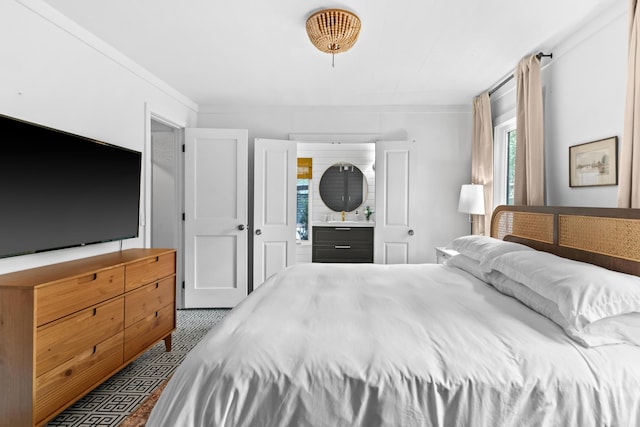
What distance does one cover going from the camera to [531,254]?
1910 millimetres

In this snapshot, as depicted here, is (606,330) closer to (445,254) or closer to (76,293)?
(445,254)

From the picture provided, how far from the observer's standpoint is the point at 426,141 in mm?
4301

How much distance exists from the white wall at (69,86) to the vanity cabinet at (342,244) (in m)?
2.70

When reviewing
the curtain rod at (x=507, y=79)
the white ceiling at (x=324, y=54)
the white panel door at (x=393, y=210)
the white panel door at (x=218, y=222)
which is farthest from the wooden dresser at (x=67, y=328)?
the curtain rod at (x=507, y=79)

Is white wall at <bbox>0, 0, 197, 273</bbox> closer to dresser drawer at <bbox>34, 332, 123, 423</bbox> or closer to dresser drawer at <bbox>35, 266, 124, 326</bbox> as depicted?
dresser drawer at <bbox>35, 266, 124, 326</bbox>

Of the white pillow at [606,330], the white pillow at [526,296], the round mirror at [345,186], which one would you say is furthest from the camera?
the round mirror at [345,186]

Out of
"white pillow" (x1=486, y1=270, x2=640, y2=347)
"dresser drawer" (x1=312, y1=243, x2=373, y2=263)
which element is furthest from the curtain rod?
"dresser drawer" (x1=312, y1=243, x2=373, y2=263)

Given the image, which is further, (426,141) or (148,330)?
(426,141)

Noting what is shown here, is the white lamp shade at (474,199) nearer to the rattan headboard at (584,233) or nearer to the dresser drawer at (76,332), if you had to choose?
the rattan headboard at (584,233)

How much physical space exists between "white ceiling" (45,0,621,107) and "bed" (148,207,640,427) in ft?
5.04

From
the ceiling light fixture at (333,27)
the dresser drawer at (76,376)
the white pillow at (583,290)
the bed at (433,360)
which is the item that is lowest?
the dresser drawer at (76,376)

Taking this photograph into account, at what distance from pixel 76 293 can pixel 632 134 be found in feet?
10.5

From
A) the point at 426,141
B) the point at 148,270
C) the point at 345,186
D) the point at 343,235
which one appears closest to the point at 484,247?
the point at 426,141

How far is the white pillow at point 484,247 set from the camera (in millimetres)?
2152
